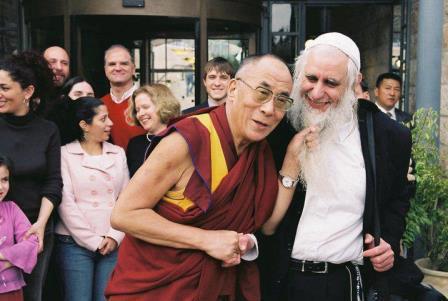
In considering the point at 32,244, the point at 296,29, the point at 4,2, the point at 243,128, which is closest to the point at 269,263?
the point at 243,128

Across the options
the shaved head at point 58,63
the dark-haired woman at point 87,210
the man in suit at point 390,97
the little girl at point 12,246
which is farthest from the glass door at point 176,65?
the little girl at point 12,246

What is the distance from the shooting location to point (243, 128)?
7.13 feet

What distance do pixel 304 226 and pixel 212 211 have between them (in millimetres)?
514

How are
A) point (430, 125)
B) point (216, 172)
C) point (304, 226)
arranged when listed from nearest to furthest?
1. point (216, 172)
2. point (304, 226)
3. point (430, 125)

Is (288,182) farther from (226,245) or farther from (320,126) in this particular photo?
(226,245)

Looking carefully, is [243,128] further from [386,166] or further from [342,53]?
[386,166]

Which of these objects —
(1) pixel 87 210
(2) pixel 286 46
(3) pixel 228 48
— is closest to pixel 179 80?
(3) pixel 228 48

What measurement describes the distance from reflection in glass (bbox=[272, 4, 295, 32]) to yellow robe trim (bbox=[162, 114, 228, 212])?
17.3ft

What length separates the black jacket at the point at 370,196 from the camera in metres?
2.45

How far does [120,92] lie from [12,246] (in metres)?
1.85

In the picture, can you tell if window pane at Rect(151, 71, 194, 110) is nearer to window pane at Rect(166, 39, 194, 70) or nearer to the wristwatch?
window pane at Rect(166, 39, 194, 70)

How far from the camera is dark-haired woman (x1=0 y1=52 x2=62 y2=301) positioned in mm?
3506

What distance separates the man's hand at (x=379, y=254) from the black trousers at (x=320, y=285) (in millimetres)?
121

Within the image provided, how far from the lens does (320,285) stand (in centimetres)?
245
